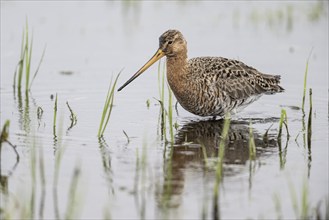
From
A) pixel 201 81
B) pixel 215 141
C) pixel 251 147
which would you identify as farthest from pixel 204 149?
pixel 201 81

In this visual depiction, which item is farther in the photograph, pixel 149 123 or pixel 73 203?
pixel 149 123

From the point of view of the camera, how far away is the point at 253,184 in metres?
6.78

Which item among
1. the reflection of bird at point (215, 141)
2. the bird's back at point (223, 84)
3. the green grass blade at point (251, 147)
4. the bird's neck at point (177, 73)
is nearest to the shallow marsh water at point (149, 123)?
the reflection of bird at point (215, 141)

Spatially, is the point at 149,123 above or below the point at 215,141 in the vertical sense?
above

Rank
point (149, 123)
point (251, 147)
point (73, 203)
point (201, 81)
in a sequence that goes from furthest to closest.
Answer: point (201, 81) < point (149, 123) < point (251, 147) < point (73, 203)

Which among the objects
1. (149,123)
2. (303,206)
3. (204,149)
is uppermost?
(149,123)

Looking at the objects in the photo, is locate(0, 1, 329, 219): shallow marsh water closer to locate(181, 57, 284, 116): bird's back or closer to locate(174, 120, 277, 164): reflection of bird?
locate(174, 120, 277, 164): reflection of bird

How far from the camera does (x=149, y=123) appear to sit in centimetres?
917

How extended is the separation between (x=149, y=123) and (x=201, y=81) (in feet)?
2.88

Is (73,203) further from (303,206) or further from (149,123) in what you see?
(149,123)

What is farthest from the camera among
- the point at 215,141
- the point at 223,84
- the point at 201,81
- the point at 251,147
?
the point at 223,84

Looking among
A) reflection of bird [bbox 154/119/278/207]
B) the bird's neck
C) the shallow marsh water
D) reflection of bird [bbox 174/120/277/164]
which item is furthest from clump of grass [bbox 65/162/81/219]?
the bird's neck

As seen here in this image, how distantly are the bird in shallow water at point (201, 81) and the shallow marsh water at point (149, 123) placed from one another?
25cm

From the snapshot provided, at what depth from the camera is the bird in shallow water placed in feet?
30.8
